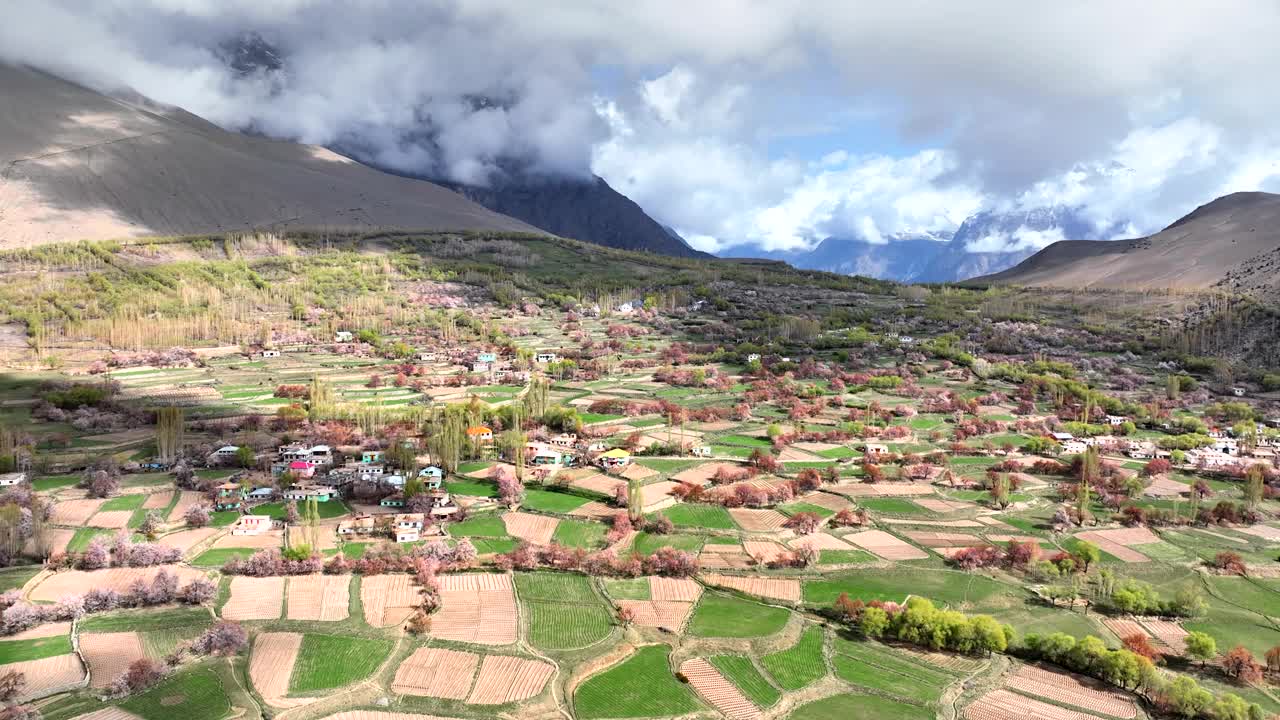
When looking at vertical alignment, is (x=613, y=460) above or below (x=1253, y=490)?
above

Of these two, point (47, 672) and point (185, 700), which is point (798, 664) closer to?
point (185, 700)

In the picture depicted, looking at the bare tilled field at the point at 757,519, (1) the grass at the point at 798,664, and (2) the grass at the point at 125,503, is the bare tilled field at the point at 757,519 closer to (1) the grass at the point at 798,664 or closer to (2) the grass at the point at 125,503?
(1) the grass at the point at 798,664

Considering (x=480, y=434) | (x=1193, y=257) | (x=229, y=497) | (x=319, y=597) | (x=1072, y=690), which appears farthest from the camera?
(x=1193, y=257)

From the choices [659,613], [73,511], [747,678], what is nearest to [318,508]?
[73,511]

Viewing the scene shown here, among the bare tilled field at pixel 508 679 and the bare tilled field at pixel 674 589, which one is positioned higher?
the bare tilled field at pixel 674 589

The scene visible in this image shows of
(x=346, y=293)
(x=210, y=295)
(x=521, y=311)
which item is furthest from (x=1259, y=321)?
(x=210, y=295)

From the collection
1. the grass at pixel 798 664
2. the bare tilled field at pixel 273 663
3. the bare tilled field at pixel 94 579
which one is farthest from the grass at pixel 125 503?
the grass at pixel 798 664
